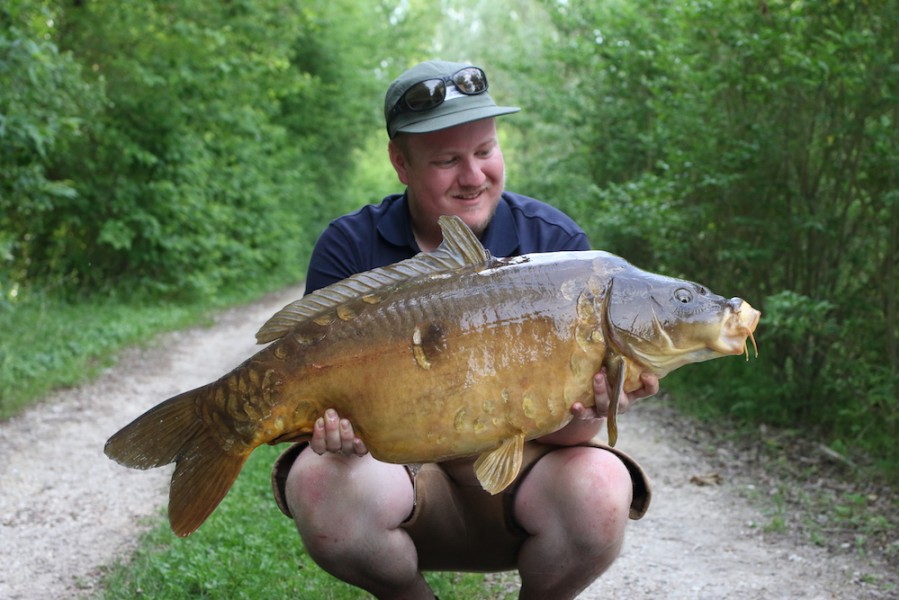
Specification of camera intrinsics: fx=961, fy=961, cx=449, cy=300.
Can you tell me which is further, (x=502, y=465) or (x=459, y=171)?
(x=459, y=171)

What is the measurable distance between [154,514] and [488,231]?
2.68 metres

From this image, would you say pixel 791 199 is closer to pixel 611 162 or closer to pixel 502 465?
pixel 611 162

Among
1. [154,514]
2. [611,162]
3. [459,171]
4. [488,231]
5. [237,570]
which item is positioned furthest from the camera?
[611,162]

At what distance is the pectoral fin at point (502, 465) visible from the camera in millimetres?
2406

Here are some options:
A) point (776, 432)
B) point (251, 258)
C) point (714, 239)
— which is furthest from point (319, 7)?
point (776, 432)

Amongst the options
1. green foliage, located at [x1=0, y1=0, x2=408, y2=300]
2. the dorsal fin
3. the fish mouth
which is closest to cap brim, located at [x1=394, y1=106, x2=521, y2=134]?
the dorsal fin

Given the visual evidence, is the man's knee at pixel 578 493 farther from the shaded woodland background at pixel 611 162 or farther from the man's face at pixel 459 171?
the shaded woodland background at pixel 611 162

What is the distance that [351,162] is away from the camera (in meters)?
24.9

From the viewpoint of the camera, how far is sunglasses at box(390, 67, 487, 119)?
3.04m

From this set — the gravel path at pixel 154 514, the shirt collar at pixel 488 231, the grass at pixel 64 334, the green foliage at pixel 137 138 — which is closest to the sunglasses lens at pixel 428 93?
the shirt collar at pixel 488 231

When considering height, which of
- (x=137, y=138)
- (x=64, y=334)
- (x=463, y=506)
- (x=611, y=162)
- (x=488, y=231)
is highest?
(x=488, y=231)

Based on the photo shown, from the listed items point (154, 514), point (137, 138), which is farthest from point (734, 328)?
point (137, 138)

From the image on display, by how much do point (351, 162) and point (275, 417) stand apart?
22833 mm

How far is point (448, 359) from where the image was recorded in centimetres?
244
